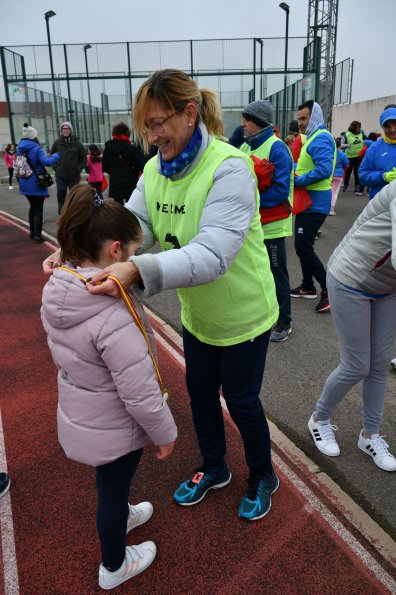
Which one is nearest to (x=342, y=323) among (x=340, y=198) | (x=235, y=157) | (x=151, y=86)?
(x=235, y=157)

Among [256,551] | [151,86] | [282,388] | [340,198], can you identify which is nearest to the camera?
[151,86]

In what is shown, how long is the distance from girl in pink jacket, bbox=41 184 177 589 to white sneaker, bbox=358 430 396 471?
1562 millimetres

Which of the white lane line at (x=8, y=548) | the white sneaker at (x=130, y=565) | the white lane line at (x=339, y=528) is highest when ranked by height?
the white sneaker at (x=130, y=565)

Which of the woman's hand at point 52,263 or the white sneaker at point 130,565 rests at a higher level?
the woman's hand at point 52,263

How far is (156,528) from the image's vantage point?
237 centimetres

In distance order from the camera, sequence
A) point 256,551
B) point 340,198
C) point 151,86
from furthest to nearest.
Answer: point 340,198 → point 256,551 → point 151,86

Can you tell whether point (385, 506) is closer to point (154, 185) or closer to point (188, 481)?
point (188, 481)

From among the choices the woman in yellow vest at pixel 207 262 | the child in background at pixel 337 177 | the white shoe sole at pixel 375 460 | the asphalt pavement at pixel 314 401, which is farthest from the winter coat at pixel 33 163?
the white shoe sole at pixel 375 460

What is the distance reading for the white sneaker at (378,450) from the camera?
8.78 ft

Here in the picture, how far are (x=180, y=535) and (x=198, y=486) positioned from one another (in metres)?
0.27

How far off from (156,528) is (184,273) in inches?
60.7

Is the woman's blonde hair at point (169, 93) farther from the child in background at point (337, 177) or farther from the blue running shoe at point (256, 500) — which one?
the child in background at point (337, 177)

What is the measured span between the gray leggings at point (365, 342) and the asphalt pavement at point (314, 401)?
0.91 ft

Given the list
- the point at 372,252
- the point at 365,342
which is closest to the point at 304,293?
the point at 365,342
